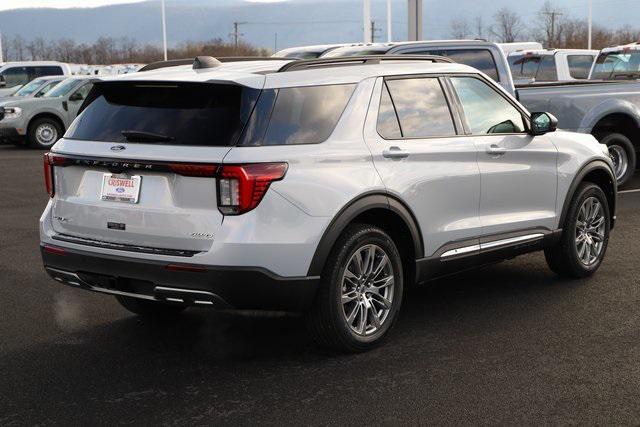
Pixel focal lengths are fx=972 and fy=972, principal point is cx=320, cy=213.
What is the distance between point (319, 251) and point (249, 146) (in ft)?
2.23

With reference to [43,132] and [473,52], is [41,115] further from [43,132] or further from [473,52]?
[473,52]

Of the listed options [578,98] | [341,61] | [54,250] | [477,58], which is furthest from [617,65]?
[54,250]

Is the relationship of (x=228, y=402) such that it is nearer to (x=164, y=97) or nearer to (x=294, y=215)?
(x=294, y=215)

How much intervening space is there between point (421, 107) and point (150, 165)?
1.85 metres

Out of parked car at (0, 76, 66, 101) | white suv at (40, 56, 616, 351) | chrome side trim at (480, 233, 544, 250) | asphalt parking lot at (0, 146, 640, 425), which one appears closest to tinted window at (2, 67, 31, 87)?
parked car at (0, 76, 66, 101)

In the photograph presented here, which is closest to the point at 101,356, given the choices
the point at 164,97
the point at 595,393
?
the point at 164,97

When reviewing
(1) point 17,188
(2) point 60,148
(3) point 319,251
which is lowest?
(1) point 17,188

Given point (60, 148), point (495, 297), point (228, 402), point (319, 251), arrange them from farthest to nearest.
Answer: point (495, 297) < point (60, 148) < point (319, 251) < point (228, 402)

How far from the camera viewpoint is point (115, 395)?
4.94m

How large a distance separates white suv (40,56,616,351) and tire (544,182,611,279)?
3.40 ft

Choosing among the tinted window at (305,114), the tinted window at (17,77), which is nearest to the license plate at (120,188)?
the tinted window at (305,114)

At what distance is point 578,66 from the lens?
1988 cm

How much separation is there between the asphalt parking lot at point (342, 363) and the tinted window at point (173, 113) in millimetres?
1283

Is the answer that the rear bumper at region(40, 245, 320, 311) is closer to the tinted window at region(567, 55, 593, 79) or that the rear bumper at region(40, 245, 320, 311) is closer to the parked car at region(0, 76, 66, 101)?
the tinted window at region(567, 55, 593, 79)
